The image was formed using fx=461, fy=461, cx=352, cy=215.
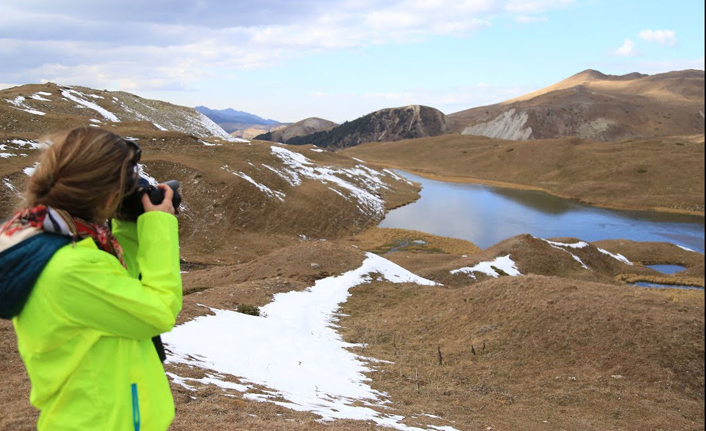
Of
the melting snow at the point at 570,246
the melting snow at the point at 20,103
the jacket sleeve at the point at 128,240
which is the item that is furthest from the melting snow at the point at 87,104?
the jacket sleeve at the point at 128,240

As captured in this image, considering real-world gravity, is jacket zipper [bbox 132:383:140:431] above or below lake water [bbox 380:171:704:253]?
above

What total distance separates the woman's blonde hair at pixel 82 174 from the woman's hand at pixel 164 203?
0.19 metres

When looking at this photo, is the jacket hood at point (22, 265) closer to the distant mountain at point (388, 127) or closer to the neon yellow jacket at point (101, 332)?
the neon yellow jacket at point (101, 332)

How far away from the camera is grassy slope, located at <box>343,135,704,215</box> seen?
202 ft

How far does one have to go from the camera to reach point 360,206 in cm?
5225

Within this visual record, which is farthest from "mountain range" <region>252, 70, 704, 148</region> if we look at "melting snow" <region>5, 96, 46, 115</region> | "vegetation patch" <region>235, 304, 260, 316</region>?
"vegetation patch" <region>235, 304, 260, 316</region>

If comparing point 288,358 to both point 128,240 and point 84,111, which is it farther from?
point 84,111

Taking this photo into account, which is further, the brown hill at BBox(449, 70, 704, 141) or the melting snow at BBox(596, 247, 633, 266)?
the brown hill at BBox(449, 70, 704, 141)

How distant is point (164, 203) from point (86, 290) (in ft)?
2.19

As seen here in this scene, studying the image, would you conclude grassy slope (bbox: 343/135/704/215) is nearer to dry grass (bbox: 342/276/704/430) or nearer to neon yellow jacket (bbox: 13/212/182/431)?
dry grass (bbox: 342/276/704/430)

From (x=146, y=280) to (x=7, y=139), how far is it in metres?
41.4

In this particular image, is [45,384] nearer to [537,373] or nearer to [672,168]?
[537,373]

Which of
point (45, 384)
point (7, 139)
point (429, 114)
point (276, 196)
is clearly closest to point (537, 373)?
point (45, 384)

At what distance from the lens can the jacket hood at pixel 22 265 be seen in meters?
2.20
